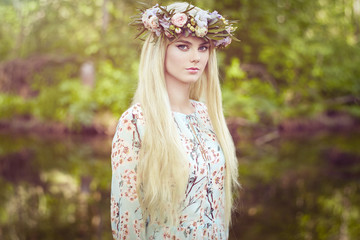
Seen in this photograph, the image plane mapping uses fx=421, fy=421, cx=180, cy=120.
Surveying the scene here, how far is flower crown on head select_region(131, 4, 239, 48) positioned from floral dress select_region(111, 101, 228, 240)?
33 centimetres

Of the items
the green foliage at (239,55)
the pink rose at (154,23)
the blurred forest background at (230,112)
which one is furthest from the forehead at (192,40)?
the green foliage at (239,55)

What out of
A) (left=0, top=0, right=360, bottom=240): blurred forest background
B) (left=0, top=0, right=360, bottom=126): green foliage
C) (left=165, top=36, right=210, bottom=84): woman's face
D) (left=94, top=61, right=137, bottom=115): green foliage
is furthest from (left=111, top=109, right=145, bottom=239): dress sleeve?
(left=94, top=61, right=137, bottom=115): green foliage

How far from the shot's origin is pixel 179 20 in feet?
5.61

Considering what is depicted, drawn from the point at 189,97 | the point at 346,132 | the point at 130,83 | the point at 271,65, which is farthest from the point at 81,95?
the point at 189,97

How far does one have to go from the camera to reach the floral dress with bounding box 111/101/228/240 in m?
1.63

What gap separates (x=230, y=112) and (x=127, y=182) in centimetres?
915

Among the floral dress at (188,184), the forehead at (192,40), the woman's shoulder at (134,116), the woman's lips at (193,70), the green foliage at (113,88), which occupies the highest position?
the forehead at (192,40)

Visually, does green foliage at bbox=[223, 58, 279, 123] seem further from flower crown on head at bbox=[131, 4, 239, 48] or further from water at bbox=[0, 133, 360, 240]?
flower crown on head at bbox=[131, 4, 239, 48]

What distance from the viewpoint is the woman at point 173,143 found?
1.63 meters

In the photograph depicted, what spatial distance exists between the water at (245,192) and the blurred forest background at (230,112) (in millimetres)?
25

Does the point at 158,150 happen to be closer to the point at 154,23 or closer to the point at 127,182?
the point at 127,182

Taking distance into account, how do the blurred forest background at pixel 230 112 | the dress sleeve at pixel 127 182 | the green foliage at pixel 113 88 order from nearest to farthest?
the dress sleeve at pixel 127 182 → the blurred forest background at pixel 230 112 → the green foliage at pixel 113 88

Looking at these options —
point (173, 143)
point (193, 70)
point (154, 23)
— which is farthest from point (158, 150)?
point (154, 23)

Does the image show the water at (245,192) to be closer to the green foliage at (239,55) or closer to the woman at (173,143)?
the woman at (173,143)
